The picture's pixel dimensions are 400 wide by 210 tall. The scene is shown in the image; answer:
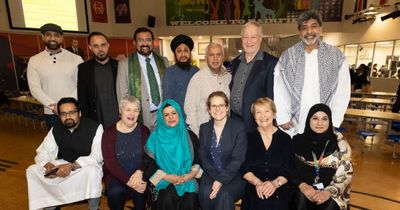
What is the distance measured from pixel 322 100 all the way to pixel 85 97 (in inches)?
91.6

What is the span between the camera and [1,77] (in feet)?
27.1

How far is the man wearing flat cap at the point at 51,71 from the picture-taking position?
8.87ft

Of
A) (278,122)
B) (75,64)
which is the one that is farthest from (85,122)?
(278,122)

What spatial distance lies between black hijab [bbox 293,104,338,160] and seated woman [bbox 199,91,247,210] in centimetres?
48

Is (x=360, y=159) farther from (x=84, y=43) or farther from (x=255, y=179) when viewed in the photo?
(x=84, y=43)

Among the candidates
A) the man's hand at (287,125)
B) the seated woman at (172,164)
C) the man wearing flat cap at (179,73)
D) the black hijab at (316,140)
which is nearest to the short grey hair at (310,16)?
the black hijab at (316,140)

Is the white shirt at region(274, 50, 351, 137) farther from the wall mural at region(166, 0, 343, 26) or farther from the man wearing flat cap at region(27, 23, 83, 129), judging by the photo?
the wall mural at region(166, 0, 343, 26)

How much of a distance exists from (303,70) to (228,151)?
964 millimetres

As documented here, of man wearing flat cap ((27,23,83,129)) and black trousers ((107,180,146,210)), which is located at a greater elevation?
man wearing flat cap ((27,23,83,129))

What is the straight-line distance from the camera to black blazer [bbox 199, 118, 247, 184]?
222cm

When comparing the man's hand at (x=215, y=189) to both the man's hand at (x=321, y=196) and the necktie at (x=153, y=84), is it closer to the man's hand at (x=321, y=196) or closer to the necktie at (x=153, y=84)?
the man's hand at (x=321, y=196)

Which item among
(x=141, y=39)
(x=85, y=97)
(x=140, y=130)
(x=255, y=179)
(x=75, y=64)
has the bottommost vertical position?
(x=255, y=179)

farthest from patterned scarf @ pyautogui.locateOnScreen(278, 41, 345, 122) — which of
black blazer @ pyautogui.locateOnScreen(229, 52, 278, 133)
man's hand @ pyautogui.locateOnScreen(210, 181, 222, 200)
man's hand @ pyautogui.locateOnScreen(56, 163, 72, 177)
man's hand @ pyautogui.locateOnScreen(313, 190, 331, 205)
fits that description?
man's hand @ pyautogui.locateOnScreen(56, 163, 72, 177)

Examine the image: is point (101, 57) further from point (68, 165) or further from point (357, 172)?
point (357, 172)
